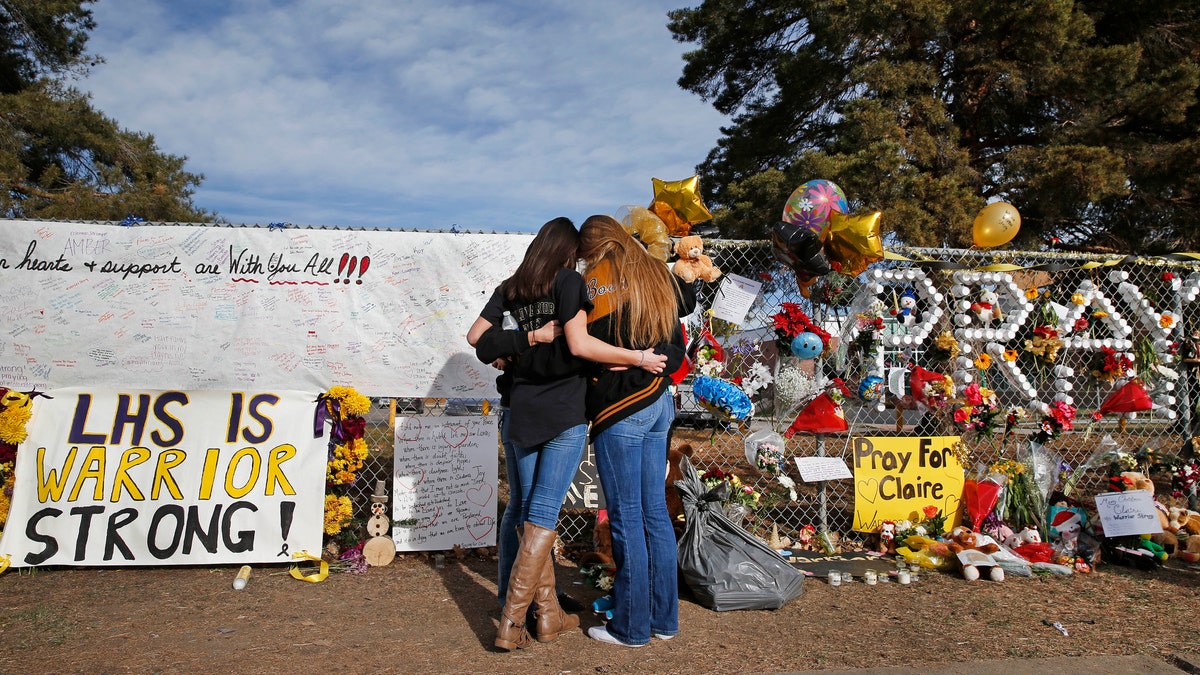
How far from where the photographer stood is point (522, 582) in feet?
9.07

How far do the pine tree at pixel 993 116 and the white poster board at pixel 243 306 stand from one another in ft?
20.5

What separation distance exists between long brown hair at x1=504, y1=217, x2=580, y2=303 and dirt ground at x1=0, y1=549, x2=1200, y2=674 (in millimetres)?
1437

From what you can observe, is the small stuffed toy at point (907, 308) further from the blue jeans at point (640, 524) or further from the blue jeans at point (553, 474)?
the blue jeans at point (553, 474)

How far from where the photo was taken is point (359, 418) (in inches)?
164

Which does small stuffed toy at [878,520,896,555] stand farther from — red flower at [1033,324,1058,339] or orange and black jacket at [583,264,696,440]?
orange and black jacket at [583,264,696,440]

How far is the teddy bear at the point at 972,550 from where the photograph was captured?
157 inches

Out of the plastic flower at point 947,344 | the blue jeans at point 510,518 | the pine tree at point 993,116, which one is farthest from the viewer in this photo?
the pine tree at point 993,116

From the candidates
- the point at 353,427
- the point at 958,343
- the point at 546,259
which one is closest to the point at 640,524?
the point at 546,259

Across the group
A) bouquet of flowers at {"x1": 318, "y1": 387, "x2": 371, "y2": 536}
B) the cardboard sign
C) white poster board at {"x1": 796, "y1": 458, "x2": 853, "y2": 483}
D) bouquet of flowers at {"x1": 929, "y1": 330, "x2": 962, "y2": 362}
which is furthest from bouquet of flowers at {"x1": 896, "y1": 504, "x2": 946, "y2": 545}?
bouquet of flowers at {"x1": 318, "y1": 387, "x2": 371, "y2": 536}

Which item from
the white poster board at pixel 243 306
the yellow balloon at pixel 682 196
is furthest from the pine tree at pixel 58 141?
the yellow balloon at pixel 682 196

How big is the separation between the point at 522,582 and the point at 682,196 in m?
2.38

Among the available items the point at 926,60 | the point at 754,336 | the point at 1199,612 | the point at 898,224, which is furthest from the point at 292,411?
the point at 926,60

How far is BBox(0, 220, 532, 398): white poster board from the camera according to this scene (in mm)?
4145

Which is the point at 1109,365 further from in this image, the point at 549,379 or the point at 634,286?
the point at 549,379
